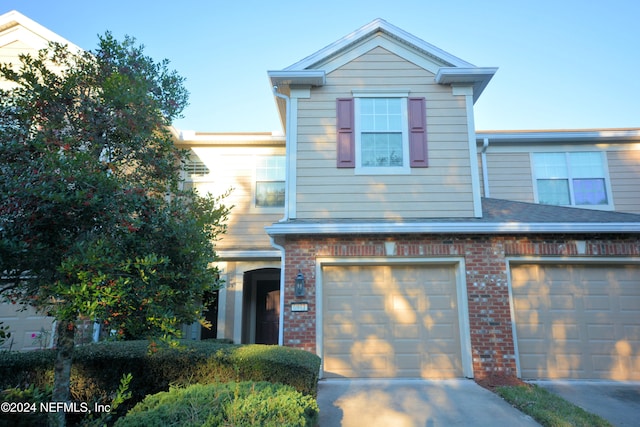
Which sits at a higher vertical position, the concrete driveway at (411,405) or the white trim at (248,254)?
the white trim at (248,254)

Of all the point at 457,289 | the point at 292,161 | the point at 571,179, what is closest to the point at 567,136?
the point at 571,179

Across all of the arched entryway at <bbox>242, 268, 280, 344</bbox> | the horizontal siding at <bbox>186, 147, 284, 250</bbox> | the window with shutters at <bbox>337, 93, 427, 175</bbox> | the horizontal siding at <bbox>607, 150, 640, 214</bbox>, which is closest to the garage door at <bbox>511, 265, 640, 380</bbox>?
the window with shutters at <bbox>337, 93, 427, 175</bbox>

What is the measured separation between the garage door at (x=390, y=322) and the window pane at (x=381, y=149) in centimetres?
207

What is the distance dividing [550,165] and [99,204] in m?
11.1

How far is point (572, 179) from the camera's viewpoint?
10945 millimetres

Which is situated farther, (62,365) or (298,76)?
(298,76)

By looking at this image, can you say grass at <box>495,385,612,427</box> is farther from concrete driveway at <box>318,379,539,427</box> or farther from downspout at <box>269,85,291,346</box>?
downspout at <box>269,85,291,346</box>

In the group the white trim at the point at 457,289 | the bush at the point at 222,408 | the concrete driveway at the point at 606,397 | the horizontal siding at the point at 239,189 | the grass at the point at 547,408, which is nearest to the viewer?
the bush at the point at 222,408

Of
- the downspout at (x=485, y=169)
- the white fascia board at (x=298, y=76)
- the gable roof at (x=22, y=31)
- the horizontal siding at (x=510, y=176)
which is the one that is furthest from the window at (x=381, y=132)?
the gable roof at (x=22, y=31)

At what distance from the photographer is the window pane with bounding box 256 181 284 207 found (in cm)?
1097

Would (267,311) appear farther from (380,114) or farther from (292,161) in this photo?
(380,114)

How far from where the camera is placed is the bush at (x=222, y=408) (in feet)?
10.8

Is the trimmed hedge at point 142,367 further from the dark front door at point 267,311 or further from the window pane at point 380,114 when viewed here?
the dark front door at point 267,311

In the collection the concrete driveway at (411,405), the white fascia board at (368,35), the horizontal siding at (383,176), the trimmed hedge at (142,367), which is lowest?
the concrete driveway at (411,405)
